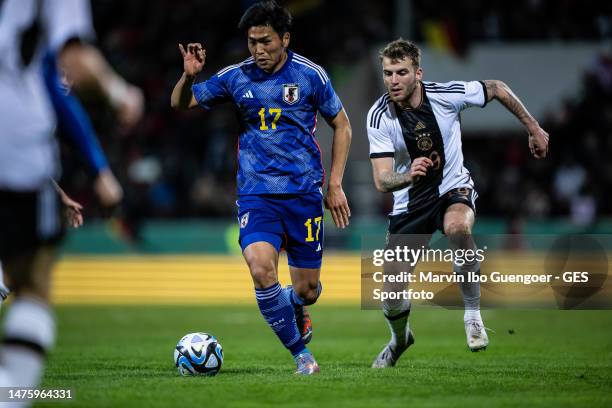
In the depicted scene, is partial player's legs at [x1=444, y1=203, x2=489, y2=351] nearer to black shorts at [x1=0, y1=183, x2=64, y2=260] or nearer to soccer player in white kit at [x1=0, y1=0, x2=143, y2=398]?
soccer player in white kit at [x1=0, y1=0, x2=143, y2=398]

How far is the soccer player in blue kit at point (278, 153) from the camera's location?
7.75 m

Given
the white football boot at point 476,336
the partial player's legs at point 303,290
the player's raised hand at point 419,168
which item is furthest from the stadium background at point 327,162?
the player's raised hand at point 419,168

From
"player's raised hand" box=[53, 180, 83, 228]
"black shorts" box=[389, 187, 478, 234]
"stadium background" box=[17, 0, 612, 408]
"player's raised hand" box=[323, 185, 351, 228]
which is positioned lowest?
"stadium background" box=[17, 0, 612, 408]

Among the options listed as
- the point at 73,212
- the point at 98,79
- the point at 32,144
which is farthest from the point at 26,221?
the point at 73,212

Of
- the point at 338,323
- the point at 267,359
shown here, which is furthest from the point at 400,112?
the point at 338,323

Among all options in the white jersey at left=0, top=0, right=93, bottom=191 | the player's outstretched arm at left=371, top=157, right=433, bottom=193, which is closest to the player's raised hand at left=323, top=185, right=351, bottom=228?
the player's outstretched arm at left=371, top=157, right=433, bottom=193

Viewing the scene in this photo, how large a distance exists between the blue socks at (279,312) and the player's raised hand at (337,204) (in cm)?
69

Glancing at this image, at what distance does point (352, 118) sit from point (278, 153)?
1594 cm

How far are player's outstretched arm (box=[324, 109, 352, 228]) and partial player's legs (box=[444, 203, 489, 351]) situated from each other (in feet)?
2.84

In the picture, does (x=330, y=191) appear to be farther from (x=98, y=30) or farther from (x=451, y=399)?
(x=98, y=30)

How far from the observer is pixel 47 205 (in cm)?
505

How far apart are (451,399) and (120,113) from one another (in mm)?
2852

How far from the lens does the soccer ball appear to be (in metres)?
7.81

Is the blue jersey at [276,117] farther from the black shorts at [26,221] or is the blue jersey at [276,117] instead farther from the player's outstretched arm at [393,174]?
the black shorts at [26,221]
